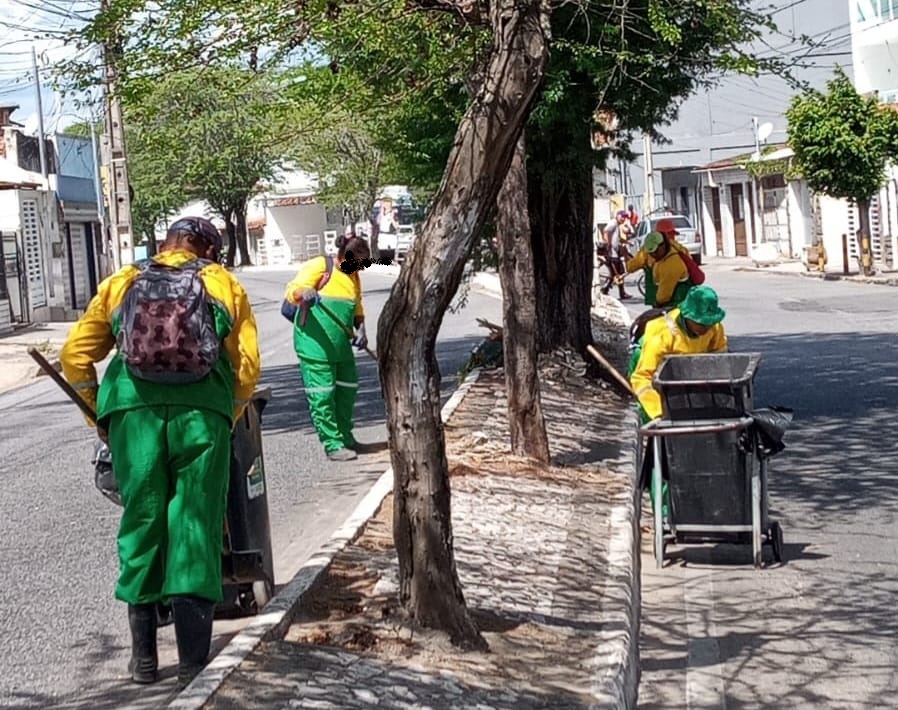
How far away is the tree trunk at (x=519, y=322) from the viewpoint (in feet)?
35.6

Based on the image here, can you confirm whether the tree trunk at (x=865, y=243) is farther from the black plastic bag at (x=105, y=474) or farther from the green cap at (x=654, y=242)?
the black plastic bag at (x=105, y=474)

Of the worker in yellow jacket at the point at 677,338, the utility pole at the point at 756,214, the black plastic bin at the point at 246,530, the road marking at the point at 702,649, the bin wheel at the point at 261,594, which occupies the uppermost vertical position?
the utility pole at the point at 756,214

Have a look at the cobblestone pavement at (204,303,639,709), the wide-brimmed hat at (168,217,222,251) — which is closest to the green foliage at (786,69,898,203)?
the cobblestone pavement at (204,303,639,709)

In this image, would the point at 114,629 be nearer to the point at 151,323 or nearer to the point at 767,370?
the point at 151,323

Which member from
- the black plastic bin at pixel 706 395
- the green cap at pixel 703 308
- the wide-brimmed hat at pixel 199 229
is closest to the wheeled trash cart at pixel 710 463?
the black plastic bin at pixel 706 395

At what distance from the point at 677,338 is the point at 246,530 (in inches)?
134

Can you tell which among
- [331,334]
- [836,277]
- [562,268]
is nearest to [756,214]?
[836,277]

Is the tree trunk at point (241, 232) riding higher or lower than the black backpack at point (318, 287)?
higher

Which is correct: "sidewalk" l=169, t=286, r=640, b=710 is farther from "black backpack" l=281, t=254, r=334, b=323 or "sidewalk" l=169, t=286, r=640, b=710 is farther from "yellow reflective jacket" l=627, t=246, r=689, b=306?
"yellow reflective jacket" l=627, t=246, r=689, b=306

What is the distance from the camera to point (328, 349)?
11.7m

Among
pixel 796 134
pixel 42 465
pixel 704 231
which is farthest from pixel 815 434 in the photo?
pixel 704 231

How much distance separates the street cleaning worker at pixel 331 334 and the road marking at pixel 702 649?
3.90 meters

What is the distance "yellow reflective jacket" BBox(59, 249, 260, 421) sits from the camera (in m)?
5.75

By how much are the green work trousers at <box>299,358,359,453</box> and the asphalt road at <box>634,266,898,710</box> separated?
311 cm
